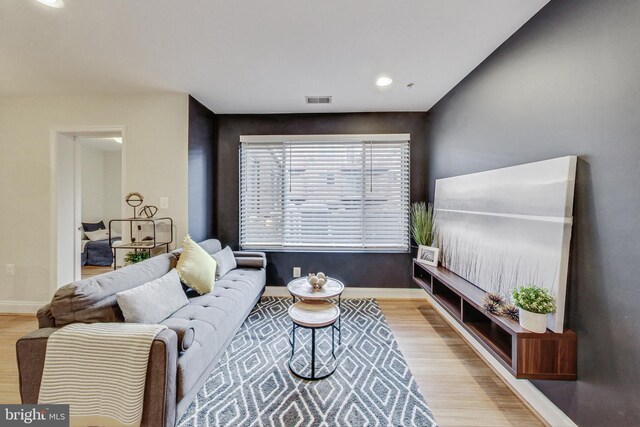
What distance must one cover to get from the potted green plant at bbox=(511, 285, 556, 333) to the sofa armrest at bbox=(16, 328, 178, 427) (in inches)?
75.9

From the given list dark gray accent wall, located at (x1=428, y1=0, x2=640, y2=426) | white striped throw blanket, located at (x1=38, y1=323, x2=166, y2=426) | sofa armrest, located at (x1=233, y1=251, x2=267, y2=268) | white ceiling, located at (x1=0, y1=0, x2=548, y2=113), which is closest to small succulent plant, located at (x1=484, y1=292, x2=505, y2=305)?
dark gray accent wall, located at (x1=428, y1=0, x2=640, y2=426)

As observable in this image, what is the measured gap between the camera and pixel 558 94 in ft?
4.76

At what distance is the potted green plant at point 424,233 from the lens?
2785mm

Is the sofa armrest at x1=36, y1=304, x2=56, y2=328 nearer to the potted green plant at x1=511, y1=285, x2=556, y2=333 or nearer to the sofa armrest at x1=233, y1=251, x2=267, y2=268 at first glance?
the sofa armrest at x1=233, y1=251, x2=267, y2=268

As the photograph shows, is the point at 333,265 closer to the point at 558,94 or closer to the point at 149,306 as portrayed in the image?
the point at 149,306

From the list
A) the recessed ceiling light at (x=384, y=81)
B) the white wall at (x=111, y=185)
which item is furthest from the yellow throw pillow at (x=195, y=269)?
the white wall at (x=111, y=185)

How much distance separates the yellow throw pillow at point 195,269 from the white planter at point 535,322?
2.32 m

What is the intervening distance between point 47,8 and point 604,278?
3562mm

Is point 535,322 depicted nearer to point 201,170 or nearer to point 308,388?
point 308,388

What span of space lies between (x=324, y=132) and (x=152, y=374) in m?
2.93

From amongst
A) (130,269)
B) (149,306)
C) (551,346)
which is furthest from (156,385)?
(551,346)

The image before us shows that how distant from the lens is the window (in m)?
3.27

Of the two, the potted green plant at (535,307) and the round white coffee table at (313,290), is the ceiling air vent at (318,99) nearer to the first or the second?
the round white coffee table at (313,290)

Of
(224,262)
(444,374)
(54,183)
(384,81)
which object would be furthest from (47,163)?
(444,374)
